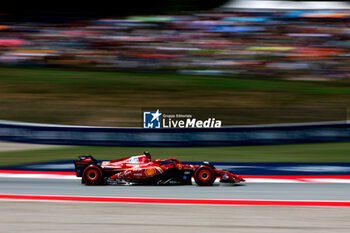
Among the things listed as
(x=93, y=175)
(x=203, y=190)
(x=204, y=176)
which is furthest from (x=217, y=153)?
(x=93, y=175)

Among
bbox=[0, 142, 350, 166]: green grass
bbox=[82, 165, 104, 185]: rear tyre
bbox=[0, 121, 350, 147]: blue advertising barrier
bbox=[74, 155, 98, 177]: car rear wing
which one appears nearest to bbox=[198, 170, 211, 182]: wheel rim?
bbox=[82, 165, 104, 185]: rear tyre

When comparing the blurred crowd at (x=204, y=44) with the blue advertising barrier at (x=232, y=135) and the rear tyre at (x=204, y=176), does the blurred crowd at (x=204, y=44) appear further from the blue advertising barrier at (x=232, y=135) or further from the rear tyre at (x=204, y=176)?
the rear tyre at (x=204, y=176)

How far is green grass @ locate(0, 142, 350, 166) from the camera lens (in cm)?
1001

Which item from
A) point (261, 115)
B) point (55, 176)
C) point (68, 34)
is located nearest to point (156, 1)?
point (68, 34)

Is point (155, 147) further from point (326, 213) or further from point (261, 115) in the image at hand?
point (326, 213)

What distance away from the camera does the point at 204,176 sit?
25.0 ft

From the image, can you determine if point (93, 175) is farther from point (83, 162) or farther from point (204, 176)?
point (204, 176)

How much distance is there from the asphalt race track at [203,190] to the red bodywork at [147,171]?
138mm

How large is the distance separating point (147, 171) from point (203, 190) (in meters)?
0.91

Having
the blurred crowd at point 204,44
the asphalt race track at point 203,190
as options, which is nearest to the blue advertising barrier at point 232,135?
the asphalt race track at point 203,190

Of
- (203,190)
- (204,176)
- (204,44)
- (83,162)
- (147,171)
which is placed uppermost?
(204,44)

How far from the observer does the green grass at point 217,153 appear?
10.0 m

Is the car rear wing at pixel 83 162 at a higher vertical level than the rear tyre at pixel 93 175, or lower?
higher

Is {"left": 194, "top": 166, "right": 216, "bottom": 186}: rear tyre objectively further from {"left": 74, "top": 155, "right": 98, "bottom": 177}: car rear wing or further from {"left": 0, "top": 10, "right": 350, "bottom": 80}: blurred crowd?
{"left": 0, "top": 10, "right": 350, "bottom": 80}: blurred crowd
